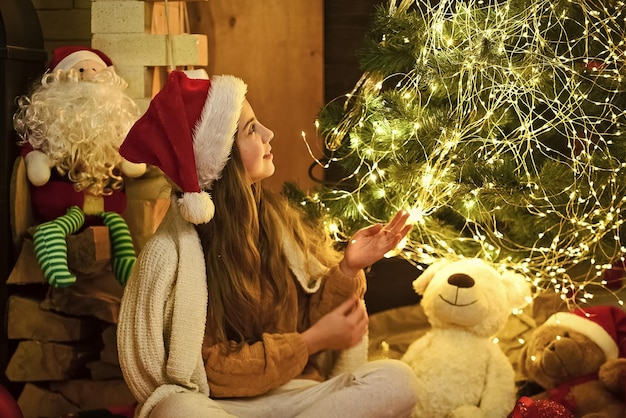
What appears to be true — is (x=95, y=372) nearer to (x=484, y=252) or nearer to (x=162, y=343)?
(x=162, y=343)

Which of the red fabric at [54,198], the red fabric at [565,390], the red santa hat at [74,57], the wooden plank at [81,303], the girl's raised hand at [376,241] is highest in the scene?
the red santa hat at [74,57]

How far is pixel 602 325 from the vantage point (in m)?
2.42

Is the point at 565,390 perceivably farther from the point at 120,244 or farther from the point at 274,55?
the point at 274,55

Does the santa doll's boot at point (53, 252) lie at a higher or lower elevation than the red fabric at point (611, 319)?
higher

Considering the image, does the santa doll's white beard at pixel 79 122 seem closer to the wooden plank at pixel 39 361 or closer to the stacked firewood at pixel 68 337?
the stacked firewood at pixel 68 337

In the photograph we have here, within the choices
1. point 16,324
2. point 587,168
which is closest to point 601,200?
point 587,168

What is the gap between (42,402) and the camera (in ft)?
8.90

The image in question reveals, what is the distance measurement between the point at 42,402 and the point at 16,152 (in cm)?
69

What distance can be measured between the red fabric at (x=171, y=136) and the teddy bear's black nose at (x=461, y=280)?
0.70 metres

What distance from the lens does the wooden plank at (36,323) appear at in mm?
2670

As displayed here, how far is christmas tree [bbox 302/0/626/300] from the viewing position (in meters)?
2.28

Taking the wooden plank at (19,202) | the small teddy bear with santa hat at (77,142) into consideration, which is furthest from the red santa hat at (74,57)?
the wooden plank at (19,202)

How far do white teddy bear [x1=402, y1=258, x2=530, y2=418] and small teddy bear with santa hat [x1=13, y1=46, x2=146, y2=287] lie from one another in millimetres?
886

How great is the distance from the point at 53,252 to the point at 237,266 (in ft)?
2.23
